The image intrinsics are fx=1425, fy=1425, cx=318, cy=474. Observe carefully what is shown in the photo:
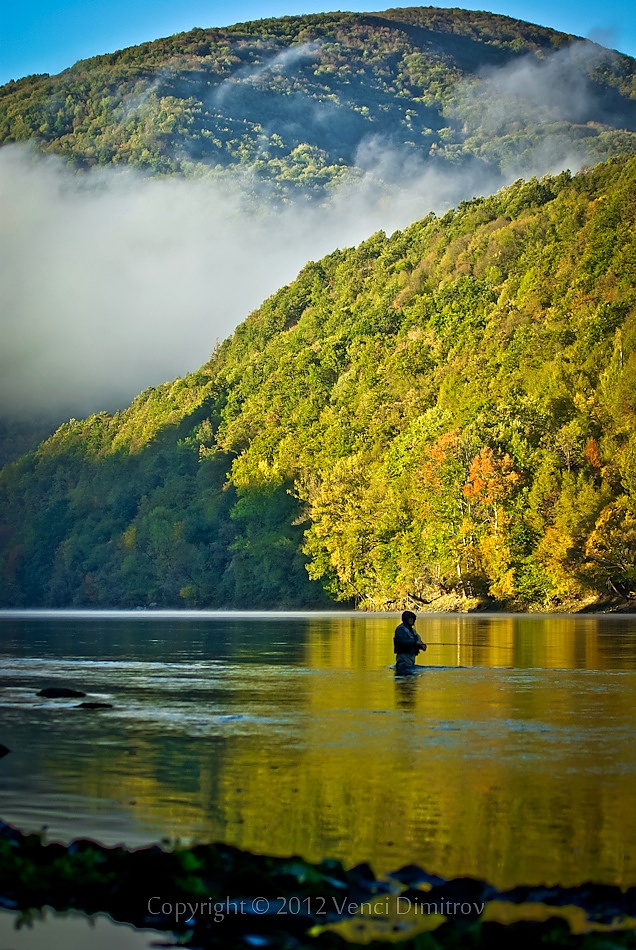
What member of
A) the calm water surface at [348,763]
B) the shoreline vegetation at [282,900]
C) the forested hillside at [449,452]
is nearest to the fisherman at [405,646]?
the calm water surface at [348,763]

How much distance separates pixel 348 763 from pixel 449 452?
100577 millimetres

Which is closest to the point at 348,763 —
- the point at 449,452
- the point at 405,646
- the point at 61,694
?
the point at 61,694

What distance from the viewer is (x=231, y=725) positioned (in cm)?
2536

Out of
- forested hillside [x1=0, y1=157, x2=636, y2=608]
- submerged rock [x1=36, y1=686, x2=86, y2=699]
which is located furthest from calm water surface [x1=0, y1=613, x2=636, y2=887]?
forested hillside [x1=0, y1=157, x2=636, y2=608]

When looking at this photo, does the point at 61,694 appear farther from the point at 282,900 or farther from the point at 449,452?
the point at 449,452

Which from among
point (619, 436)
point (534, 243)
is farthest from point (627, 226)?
point (619, 436)

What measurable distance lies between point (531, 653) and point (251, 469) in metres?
122

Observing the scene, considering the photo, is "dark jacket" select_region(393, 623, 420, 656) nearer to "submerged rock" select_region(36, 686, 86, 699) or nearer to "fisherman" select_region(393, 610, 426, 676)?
"fisherman" select_region(393, 610, 426, 676)

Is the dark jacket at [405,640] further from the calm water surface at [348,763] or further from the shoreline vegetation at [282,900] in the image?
the shoreline vegetation at [282,900]

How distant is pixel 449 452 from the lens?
120 metres

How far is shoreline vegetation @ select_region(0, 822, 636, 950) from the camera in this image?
443 inches

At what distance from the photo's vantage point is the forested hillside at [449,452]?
4444 inches

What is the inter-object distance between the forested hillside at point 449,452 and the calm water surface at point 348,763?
7240 cm

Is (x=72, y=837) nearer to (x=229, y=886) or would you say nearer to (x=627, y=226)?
(x=229, y=886)
